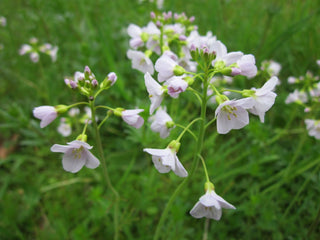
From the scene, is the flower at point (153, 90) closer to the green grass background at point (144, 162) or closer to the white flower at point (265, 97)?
the white flower at point (265, 97)

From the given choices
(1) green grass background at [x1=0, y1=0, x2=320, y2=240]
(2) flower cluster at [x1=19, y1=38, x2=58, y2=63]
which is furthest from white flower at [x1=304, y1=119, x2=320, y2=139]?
(2) flower cluster at [x1=19, y1=38, x2=58, y2=63]

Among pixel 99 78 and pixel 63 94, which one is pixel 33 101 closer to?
pixel 63 94

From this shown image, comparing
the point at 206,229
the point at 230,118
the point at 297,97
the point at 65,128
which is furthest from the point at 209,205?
the point at 65,128

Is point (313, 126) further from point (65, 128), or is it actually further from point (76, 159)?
point (65, 128)

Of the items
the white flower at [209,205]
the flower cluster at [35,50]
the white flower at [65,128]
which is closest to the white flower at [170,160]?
the white flower at [209,205]

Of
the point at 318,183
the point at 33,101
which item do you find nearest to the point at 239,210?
the point at 318,183
